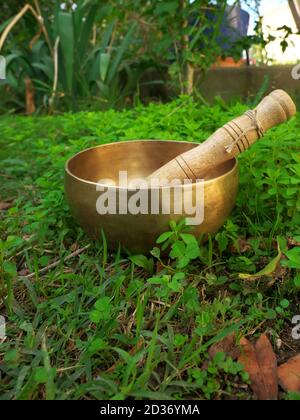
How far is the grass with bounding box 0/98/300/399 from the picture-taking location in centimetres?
98

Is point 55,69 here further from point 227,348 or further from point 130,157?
point 227,348

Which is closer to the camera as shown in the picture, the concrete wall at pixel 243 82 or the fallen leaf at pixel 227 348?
the fallen leaf at pixel 227 348

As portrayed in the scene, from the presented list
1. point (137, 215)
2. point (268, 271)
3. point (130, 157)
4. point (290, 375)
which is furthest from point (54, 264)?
point (290, 375)

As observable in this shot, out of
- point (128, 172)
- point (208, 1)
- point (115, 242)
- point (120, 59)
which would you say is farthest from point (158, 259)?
point (120, 59)

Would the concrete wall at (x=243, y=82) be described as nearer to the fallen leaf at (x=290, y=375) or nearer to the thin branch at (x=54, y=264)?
the thin branch at (x=54, y=264)

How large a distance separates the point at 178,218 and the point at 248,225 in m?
0.37

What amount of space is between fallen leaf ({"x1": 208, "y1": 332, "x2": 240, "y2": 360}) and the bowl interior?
0.70 m

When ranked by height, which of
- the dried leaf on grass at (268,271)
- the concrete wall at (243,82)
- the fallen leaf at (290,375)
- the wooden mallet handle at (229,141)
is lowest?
the fallen leaf at (290,375)

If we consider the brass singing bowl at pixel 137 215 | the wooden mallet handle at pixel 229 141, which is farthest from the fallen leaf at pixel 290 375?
the wooden mallet handle at pixel 229 141

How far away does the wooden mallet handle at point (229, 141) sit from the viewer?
56.1 inches

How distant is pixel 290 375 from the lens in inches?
39.6

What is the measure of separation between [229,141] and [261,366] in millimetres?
691

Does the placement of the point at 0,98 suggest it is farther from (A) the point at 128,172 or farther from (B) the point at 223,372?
(B) the point at 223,372

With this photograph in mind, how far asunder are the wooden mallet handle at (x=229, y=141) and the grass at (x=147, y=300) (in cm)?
16
